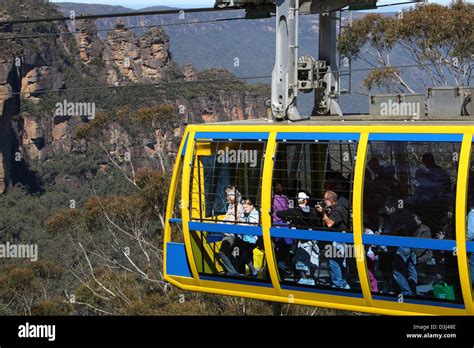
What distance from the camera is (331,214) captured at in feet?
26.3

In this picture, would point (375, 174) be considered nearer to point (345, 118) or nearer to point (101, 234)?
point (345, 118)

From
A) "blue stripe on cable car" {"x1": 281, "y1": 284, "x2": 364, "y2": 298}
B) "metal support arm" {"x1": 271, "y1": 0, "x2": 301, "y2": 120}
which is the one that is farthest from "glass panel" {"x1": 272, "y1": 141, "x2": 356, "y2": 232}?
"metal support arm" {"x1": 271, "y1": 0, "x2": 301, "y2": 120}

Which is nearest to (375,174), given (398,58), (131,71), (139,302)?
(139,302)

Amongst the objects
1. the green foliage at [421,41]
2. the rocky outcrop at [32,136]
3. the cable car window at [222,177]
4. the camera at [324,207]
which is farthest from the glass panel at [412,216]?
the rocky outcrop at [32,136]

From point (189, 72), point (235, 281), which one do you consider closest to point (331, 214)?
point (235, 281)

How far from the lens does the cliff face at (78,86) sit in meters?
86.5

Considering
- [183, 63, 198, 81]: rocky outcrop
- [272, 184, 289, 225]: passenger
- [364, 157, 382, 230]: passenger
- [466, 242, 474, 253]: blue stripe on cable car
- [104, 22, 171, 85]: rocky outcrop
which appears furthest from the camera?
[183, 63, 198, 81]: rocky outcrop

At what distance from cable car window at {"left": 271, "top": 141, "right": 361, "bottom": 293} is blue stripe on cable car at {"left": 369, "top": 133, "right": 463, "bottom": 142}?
0.77ft

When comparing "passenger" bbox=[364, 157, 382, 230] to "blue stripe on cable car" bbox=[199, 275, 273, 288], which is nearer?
"passenger" bbox=[364, 157, 382, 230]

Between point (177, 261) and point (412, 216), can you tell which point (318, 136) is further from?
point (177, 261)

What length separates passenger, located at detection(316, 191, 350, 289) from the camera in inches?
313

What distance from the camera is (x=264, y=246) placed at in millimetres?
8414

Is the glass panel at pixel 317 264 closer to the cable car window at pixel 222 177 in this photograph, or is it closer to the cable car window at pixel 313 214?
the cable car window at pixel 313 214

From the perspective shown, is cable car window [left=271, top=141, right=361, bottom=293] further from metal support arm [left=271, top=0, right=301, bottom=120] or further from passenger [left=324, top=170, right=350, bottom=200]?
metal support arm [left=271, top=0, right=301, bottom=120]
